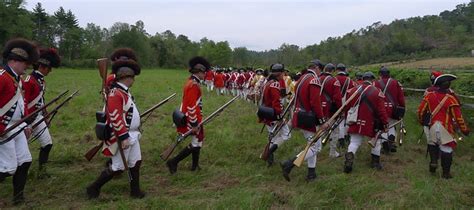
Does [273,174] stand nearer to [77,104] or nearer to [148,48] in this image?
[77,104]

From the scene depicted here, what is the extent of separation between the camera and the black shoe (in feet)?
18.5

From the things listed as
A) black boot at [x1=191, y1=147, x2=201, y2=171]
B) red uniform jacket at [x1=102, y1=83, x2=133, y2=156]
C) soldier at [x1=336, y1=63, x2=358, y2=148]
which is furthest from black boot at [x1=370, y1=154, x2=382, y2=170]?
red uniform jacket at [x1=102, y1=83, x2=133, y2=156]

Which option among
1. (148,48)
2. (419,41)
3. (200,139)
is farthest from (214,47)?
(200,139)

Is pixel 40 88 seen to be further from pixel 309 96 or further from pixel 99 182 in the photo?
pixel 309 96

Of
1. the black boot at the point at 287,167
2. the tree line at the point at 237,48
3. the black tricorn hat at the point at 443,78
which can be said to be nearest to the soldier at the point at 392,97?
the black tricorn hat at the point at 443,78

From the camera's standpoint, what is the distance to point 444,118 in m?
7.04

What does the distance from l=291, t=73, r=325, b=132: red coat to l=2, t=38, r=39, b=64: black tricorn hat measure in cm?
397

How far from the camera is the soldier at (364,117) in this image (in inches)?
289

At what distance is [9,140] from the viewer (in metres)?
5.04

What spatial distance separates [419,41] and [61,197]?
8803cm

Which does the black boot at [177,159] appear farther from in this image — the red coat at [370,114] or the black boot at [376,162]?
the black boot at [376,162]

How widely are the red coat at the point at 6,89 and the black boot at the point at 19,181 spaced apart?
67 centimetres

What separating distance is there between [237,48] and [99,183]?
9481 centimetres

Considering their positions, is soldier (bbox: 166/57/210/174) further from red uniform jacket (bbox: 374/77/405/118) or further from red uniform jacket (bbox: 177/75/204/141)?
red uniform jacket (bbox: 374/77/405/118)
